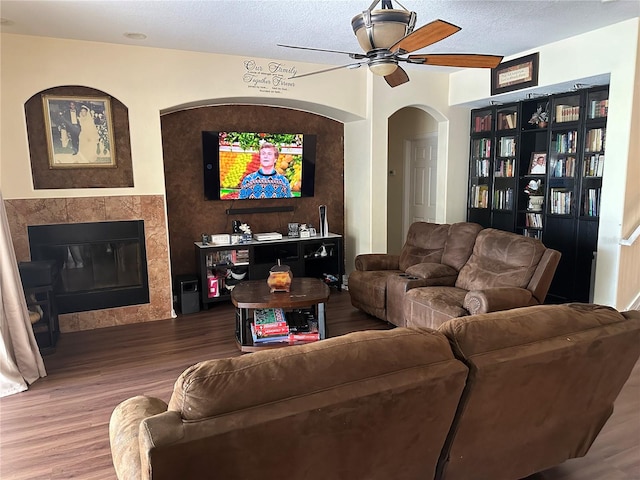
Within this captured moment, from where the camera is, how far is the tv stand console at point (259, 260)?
201 inches

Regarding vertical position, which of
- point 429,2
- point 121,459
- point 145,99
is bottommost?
point 121,459

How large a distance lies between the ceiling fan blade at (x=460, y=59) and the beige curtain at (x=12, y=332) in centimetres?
307

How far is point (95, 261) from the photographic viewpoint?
468 centimetres

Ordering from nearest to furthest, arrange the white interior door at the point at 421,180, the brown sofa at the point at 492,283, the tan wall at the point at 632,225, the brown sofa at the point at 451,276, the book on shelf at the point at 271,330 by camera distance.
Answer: the brown sofa at the point at 492,283
the brown sofa at the point at 451,276
the book on shelf at the point at 271,330
the tan wall at the point at 632,225
the white interior door at the point at 421,180

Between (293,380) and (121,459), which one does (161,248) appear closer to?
(121,459)

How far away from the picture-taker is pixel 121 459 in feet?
5.23

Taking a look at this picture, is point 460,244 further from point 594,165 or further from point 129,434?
point 129,434

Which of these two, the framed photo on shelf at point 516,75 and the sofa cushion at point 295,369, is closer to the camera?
the sofa cushion at point 295,369

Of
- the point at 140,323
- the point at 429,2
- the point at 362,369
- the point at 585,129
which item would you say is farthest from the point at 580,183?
the point at 140,323

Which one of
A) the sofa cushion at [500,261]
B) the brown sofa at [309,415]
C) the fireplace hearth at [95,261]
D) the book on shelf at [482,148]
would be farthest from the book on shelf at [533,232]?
the fireplace hearth at [95,261]

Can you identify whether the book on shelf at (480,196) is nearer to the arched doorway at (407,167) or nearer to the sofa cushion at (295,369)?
the arched doorway at (407,167)

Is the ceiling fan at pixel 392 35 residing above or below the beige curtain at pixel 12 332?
above

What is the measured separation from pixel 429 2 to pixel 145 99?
286 centimetres

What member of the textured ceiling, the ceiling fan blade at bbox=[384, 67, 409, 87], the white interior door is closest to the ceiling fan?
the ceiling fan blade at bbox=[384, 67, 409, 87]
